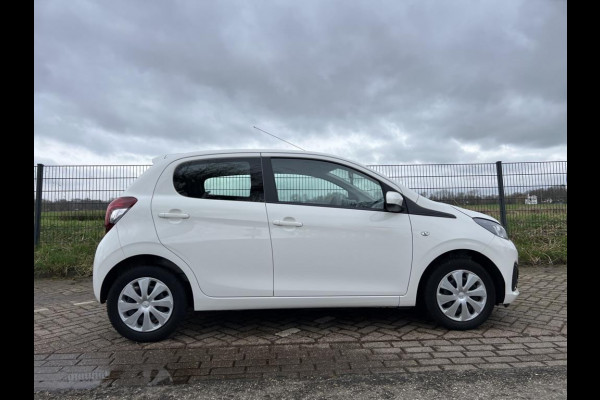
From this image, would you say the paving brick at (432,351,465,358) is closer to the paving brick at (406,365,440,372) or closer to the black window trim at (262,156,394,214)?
the paving brick at (406,365,440,372)

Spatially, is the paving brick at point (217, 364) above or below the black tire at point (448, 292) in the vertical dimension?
below

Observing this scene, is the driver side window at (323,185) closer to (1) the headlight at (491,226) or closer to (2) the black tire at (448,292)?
(2) the black tire at (448,292)

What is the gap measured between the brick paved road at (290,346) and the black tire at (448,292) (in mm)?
99

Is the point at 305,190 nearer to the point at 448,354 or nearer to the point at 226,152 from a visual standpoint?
the point at 226,152

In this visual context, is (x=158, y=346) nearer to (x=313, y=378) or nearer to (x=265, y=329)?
(x=265, y=329)

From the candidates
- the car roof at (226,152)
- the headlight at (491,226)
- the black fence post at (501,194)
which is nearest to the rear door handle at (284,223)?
the car roof at (226,152)

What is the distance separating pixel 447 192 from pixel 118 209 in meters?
6.42

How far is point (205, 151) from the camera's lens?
3.88 meters

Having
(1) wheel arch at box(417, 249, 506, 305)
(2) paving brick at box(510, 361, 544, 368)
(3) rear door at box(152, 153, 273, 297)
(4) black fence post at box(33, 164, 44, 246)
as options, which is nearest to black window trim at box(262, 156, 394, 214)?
(3) rear door at box(152, 153, 273, 297)

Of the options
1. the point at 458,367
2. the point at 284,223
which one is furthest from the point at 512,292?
the point at 284,223

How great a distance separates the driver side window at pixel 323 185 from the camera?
12.3 ft

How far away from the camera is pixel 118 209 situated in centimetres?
360

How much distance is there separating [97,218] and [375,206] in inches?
233

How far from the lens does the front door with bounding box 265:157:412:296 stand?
11.8 feet
